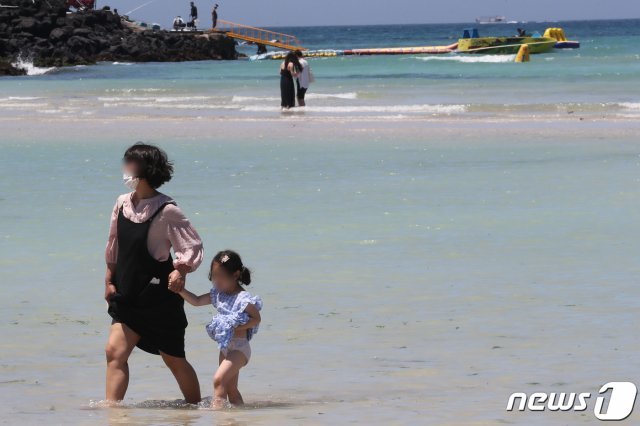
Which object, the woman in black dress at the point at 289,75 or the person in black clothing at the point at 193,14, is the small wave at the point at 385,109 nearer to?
the woman in black dress at the point at 289,75

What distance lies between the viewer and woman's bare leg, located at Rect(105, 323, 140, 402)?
5809 millimetres

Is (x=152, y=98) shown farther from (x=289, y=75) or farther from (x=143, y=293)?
(x=143, y=293)

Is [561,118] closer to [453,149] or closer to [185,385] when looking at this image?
[453,149]

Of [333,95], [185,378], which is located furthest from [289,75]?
[185,378]

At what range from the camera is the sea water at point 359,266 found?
6184 millimetres

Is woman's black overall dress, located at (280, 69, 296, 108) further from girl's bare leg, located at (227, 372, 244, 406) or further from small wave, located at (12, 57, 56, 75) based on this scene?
small wave, located at (12, 57, 56, 75)

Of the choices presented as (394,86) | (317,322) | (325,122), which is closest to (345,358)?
(317,322)

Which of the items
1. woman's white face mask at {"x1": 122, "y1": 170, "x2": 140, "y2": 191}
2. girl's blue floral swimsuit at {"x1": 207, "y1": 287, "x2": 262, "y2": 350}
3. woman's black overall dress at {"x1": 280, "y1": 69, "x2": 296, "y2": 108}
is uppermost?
woman's white face mask at {"x1": 122, "y1": 170, "x2": 140, "y2": 191}

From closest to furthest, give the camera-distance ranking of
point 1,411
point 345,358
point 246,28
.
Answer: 1. point 1,411
2. point 345,358
3. point 246,28

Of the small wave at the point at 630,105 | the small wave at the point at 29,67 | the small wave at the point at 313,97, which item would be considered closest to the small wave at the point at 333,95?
the small wave at the point at 313,97

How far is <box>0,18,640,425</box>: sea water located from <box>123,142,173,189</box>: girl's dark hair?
1.03 m

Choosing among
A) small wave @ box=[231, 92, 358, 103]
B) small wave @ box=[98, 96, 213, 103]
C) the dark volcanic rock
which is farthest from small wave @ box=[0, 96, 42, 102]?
the dark volcanic rock

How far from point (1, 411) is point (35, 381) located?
63 centimetres

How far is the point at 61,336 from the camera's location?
24.1 ft
